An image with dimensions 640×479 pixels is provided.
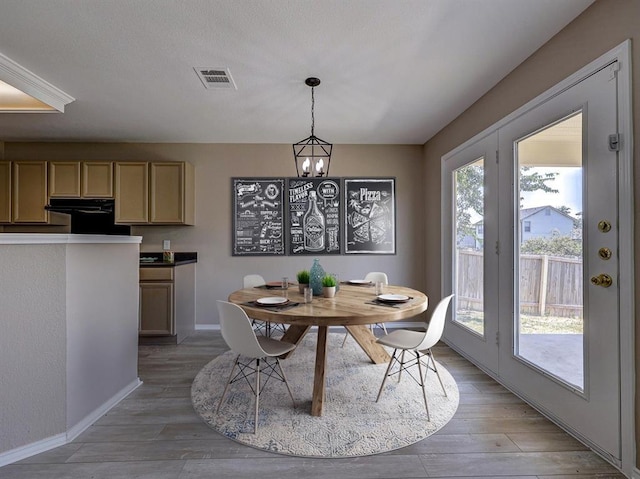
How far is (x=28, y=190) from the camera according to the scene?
3689 millimetres

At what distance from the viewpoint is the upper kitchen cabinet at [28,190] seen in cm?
367

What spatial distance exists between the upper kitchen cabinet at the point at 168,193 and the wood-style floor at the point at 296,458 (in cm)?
220

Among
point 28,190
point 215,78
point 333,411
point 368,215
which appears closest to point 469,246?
point 368,215

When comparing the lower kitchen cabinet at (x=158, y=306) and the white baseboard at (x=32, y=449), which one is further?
the lower kitchen cabinet at (x=158, y=306)

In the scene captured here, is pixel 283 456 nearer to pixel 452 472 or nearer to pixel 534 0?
pixel 452 472

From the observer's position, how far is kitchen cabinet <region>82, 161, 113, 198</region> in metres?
3.70

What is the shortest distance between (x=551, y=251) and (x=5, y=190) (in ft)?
18.6

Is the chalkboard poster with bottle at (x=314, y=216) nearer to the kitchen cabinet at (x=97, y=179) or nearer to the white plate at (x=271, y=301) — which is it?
the white plate at (x=271, y=301)

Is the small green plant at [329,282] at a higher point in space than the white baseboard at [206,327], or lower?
higher

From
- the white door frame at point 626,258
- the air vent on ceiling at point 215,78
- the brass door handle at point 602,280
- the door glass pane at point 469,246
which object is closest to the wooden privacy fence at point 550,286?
the brass door handle at point 602,280

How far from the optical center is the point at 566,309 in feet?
6.16

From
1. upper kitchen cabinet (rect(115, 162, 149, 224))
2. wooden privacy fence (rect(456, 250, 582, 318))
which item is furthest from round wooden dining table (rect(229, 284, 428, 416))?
upper kitchen cabinet (rect(115, 162, 149, 224))

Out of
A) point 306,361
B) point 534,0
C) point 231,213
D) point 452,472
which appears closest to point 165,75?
point 231,213

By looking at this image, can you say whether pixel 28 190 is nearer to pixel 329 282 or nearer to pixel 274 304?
pixel 274 304
